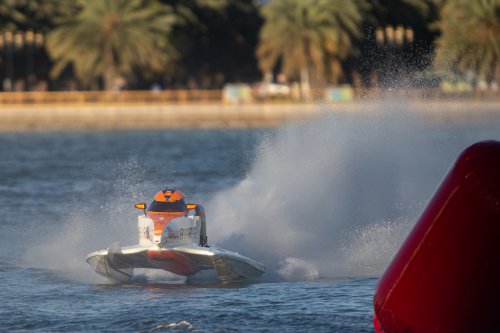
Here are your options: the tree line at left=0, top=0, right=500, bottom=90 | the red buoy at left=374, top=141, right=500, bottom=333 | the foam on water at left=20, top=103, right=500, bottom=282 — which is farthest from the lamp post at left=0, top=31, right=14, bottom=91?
the red buoy at left=374, top=141, right=500, bottom=333

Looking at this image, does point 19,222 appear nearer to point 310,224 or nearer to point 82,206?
point 82,206

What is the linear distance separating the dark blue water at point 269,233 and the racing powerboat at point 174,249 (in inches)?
13.3

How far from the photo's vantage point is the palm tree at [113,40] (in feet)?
284

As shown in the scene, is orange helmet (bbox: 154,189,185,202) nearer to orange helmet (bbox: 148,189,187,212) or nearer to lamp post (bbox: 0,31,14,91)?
orange helmet (bbox: 148,189,187,212)

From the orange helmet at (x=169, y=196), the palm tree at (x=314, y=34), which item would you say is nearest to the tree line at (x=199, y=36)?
the palm tree at (x=314, y=34)

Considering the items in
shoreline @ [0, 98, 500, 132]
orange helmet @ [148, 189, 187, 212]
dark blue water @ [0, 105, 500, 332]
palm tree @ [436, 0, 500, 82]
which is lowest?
shoreline @ [0, 98, 500, 132]

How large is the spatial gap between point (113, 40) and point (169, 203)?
2695 inches

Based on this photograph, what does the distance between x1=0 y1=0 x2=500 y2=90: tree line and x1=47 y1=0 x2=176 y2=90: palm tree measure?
7 cm

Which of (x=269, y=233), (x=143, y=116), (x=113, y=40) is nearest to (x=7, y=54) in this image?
(x=113, y=40)

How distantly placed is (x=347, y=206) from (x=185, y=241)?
6948mm

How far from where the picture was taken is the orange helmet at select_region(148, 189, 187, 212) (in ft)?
63.3

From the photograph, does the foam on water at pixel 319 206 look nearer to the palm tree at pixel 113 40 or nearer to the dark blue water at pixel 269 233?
the dark blue water at pixel 269 233

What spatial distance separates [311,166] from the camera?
26969 mm

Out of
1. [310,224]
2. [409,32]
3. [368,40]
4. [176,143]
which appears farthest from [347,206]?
[409,32]
